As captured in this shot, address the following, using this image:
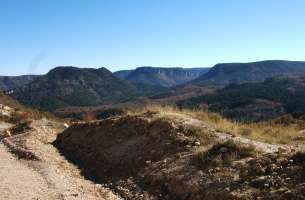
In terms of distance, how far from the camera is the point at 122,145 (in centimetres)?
1986

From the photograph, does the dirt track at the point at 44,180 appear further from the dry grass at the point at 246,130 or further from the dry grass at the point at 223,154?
the dry grass at the point at 246,130

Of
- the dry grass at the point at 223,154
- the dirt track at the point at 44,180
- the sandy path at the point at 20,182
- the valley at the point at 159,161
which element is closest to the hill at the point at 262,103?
the valley at the point at 159,161

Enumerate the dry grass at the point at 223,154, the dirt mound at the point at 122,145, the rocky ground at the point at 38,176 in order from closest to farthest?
the rocky ground at the point at 38,176 < the dry grass at the point at 223,154 < the dirt mound at the point at 122,145

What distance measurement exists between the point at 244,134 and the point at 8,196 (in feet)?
33.1

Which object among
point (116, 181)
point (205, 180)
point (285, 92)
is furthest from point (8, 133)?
point (285, 92)

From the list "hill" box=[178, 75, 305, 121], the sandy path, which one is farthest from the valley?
"hill" box=[178, 75, 305, 121]

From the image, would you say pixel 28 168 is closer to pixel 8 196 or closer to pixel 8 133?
pixel 8 196

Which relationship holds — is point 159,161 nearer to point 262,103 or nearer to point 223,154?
point 223,154

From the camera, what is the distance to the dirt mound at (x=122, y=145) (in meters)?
17.2

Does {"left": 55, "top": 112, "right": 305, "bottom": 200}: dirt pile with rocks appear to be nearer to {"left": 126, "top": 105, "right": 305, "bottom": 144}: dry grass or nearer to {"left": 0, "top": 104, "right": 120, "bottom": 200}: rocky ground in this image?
{"left": 0, "top": 104, "right": 120, "bottom": 200}: rocky ground

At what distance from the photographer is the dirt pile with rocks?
11602 mm

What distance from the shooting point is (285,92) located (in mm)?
166375

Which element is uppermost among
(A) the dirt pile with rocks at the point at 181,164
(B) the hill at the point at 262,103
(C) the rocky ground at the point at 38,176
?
(A) the dirt pile with rocks at the point at 181,164

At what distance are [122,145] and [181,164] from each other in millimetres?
5401
